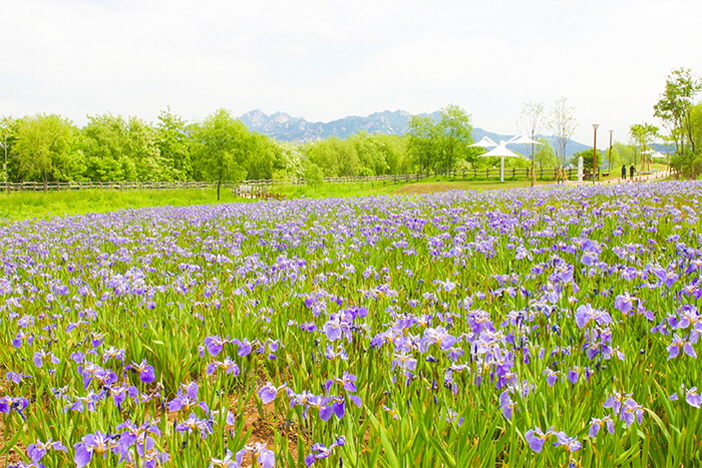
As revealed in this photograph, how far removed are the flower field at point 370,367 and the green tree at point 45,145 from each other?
58574mm

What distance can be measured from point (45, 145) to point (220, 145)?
29124 mm

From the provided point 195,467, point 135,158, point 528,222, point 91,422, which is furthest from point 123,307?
point 135,158

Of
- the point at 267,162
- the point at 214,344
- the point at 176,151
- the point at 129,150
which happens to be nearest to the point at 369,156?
the point at 267,162

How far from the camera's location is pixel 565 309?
3.11 meters

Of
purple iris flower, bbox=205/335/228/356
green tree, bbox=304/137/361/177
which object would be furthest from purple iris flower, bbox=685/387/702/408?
green tree, bbox=304/137/361/177

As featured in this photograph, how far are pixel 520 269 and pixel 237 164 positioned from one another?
35.9 m

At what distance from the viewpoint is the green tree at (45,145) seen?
5378cm

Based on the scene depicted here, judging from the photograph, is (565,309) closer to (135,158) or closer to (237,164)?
(237,164)

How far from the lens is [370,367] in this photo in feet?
9.12

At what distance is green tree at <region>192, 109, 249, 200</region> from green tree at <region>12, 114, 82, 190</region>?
86.5 feet

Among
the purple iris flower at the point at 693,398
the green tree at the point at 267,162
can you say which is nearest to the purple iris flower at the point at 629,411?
the purple iris flower at the point at 693,398

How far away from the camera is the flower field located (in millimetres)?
1934

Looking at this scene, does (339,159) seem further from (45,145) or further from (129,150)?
(45,145)

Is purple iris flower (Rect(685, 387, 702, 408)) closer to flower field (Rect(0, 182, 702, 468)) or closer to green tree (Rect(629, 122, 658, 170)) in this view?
flower field (Rect(0, 182, 702, 468))
